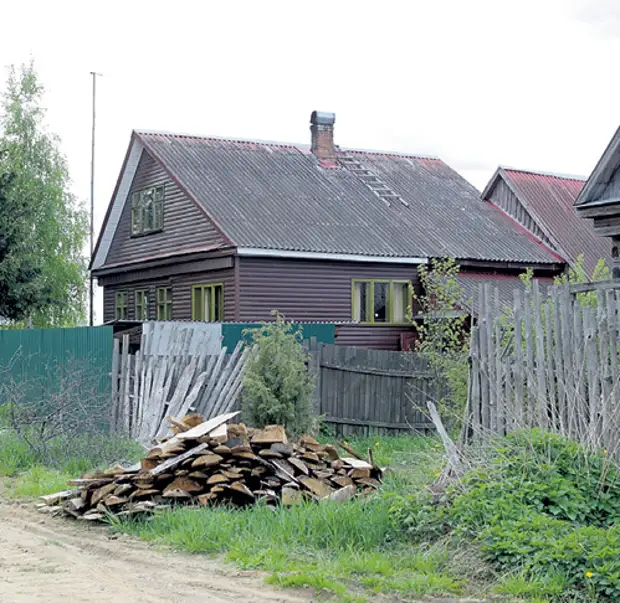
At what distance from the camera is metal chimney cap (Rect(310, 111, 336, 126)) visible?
29.9m

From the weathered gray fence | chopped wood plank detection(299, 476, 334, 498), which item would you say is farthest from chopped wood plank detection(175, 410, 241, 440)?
the weathered gray fence

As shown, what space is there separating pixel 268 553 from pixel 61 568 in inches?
62.7

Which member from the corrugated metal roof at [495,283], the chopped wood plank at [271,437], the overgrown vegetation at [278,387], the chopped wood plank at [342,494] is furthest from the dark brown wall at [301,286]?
the chopped wood plank at [342,494]

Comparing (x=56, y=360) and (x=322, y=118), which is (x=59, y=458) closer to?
(x=56, y=360)

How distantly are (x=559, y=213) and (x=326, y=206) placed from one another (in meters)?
8.24

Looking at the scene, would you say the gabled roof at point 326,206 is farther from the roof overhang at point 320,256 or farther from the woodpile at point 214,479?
the woodpile at point 214,479

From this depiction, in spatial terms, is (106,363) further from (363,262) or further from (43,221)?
(43,221)

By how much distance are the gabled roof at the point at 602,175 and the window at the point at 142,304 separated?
1619 centimetres

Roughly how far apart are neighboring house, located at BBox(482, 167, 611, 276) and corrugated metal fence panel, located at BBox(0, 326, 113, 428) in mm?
15739

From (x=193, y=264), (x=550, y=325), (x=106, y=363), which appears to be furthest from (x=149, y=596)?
(x=193, y=264)

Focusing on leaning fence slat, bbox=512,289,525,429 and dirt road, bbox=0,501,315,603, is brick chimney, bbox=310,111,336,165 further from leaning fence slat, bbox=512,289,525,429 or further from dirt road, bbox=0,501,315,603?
dirt road, bbox=0,501,315,603

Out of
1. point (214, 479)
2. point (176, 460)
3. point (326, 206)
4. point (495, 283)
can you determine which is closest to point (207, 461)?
point (214, 479)

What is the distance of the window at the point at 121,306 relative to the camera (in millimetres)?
29828

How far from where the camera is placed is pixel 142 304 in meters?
28.7
